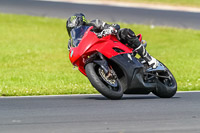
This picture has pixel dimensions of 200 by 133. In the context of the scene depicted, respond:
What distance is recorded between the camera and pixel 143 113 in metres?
6.89

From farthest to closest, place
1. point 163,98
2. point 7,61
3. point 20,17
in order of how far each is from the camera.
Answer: point 20,17 → point 7,61 → point 163,98

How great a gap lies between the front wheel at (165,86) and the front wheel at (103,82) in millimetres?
936

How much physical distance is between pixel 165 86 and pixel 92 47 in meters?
1.63

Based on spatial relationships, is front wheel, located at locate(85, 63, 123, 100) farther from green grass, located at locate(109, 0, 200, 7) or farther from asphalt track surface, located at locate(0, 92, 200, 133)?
green grass, located at locate(109, 0, 200, 7)

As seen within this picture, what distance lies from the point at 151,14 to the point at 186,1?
468cm

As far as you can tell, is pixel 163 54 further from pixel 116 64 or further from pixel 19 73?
pixel 116 64

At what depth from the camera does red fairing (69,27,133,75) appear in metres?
7.64

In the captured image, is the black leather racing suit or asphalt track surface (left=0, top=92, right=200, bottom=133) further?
the black leather racing suit

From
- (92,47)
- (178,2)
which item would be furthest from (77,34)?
(178,2)

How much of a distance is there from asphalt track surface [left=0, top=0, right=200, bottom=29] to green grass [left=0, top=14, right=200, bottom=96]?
30.8 inches

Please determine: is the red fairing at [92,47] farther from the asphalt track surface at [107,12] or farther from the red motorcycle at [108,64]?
the asphalt track surface at [107,12]

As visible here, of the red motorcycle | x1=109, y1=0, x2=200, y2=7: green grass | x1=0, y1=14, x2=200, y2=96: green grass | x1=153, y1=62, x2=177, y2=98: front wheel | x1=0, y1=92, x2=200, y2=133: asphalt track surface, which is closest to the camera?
x1=0, y1=92, x2=200, y2=133: asphalt track surface

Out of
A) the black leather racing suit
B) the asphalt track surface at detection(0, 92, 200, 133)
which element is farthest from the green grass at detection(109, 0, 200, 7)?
the asphalt track surface at detection(0, 92, 200, 133)

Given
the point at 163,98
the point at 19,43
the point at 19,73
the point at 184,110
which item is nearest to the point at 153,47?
the point at 19,43
